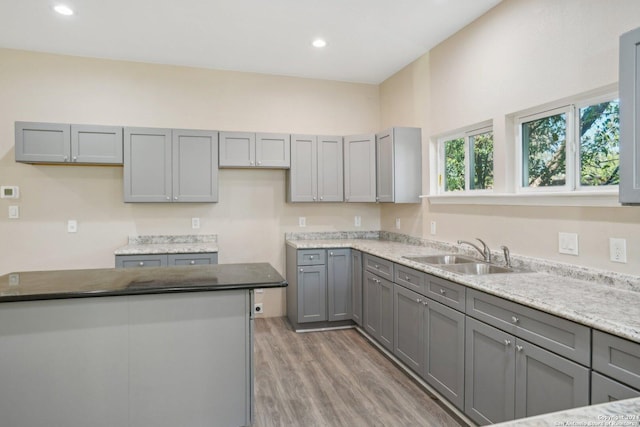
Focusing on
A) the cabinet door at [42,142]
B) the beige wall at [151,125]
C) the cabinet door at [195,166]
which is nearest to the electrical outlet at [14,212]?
the beige wall at [151,125]

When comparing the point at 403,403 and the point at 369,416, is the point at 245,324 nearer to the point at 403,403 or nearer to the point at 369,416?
the point at 369,416

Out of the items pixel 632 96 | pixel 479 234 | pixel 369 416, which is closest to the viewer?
pixel 632 96

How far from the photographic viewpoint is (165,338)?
210cm

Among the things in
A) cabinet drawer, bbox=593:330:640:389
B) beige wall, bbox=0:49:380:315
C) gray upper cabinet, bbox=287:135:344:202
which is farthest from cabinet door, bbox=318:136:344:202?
cabinet drawer, bbox=593:330:640:389

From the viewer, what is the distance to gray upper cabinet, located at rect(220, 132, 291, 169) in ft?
13.5

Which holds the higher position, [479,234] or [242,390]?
[479,234]

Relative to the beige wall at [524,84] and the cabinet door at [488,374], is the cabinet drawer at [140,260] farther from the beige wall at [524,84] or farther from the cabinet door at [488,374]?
the cabinet door at [488,374]

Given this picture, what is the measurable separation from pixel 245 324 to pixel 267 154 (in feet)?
7.87

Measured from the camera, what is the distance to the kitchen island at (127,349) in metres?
1.93

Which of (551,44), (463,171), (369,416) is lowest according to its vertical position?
(369,416)

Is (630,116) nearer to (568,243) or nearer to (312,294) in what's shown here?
(568,243)

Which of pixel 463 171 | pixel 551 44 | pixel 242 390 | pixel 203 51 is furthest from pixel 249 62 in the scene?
pixel 242 390

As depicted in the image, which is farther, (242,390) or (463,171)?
(463,171)

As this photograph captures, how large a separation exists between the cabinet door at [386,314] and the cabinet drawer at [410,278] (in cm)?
16
